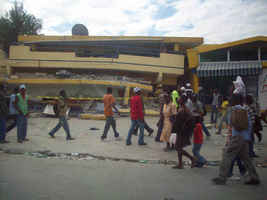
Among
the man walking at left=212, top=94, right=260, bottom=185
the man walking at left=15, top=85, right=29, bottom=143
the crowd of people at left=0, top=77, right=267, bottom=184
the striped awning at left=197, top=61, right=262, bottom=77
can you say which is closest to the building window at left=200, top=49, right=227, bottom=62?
the striped awning at left=197, top=61, right=262, bottom=77

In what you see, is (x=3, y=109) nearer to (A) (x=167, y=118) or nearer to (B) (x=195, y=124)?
(A) (x=167, y=118)

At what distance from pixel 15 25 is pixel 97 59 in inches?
483

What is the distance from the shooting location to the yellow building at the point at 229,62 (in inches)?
556

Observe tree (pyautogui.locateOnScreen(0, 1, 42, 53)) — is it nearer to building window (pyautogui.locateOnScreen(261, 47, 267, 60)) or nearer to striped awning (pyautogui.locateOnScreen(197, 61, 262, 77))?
striped awning (pyautogui.locateOnScreen(197, 61, 262, 77))

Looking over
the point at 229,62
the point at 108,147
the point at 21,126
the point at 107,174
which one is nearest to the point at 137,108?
the point at 108,147

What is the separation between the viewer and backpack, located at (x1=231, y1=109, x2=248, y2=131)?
11.5 ft

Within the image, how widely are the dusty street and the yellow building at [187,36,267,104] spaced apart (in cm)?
921

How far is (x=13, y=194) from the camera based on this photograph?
303 centimetres

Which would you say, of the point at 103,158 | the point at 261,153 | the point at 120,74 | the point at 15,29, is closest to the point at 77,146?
the point at 103,158

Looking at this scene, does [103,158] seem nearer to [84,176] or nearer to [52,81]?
[84,176]

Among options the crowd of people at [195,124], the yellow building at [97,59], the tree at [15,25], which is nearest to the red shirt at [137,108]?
the crowd of people at [195,124]

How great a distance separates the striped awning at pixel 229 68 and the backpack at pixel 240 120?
39.0 feet

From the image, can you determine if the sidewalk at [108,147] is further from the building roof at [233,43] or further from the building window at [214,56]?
the building window at [214,56]

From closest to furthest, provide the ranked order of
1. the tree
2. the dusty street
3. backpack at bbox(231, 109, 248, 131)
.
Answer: the dusty street, backpack at bbox(231, 109, 248, 131), the tree
